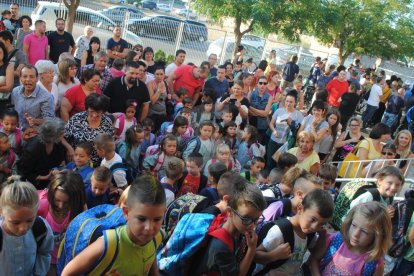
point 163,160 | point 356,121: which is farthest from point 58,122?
point 356,121

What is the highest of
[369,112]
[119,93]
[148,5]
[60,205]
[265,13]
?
[265,13]

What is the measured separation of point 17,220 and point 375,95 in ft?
38.0

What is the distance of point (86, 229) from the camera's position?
8.60 feet

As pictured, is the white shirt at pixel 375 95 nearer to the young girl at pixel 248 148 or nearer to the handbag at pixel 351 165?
the handbag at pixel 351 165

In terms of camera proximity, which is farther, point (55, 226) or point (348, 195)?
point (348, 195)

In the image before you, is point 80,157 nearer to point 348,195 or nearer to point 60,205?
point 60,205

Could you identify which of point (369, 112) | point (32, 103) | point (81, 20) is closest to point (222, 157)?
point (32, 103)

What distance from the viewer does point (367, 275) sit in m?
3.21

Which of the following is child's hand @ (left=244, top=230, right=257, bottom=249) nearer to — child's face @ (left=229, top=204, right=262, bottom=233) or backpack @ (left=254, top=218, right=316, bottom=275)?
child's face @ (left=229, top=204, right=262, bottom=233)

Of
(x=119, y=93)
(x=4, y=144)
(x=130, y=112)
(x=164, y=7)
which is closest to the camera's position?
(x=4, y=144)

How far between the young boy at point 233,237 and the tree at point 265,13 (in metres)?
12.3

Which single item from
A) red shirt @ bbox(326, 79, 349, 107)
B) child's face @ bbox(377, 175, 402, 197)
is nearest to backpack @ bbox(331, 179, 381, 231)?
child's face @ bbox(377, 175, 402, 197)

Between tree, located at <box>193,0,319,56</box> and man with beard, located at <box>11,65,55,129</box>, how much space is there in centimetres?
1033

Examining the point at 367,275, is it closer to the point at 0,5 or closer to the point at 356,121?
the point at 356,121
